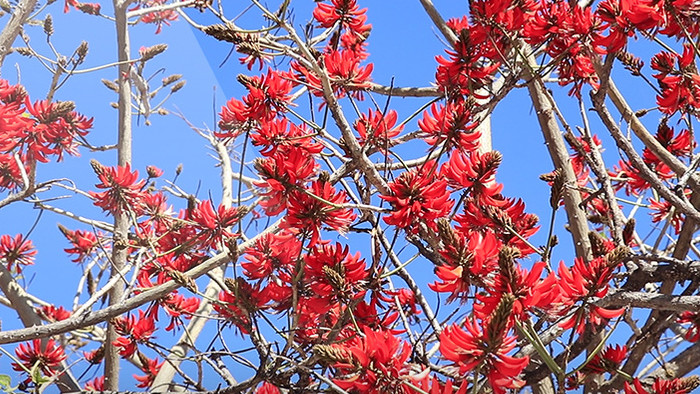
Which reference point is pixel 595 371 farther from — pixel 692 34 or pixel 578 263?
pixel 692 34

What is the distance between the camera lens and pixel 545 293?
1.74ft

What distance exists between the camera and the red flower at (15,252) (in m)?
1.55

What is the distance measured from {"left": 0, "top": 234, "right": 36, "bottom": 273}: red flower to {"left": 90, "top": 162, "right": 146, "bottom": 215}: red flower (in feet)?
1.44

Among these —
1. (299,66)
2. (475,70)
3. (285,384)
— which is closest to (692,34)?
(475,70)

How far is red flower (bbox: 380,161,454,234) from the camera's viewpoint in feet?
2.01

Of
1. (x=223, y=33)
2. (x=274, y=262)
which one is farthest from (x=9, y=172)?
(x=223, y=33)

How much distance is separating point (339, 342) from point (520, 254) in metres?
0.22

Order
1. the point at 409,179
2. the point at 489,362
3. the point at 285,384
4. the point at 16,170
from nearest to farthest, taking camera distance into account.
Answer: the point at 489,362 → the point at 409,179 → the point at 285,384 → the point at 16,170

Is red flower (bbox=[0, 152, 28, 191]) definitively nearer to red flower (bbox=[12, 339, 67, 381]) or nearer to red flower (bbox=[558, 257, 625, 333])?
red flower (bbox=[12, 339, 67, 381])

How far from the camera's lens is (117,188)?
1221mm

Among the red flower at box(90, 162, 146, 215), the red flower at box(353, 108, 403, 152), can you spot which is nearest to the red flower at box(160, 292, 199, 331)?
the red flower at box(90, 162, 146, 215)

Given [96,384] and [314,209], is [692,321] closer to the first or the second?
[314,209]

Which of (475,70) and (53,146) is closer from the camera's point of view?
(475,70)

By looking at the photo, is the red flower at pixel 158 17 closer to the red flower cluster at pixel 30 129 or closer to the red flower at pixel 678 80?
the red flower cluster at pixel 30 129
